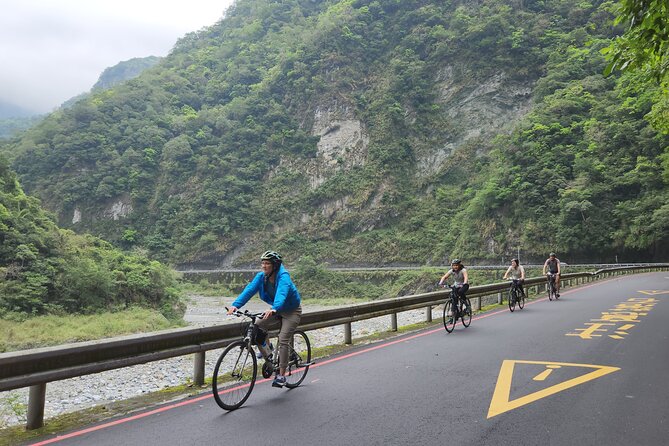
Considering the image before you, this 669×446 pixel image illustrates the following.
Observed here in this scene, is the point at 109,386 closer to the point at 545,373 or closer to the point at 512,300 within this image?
the point at 545,373

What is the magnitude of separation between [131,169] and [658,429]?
93.0 meters

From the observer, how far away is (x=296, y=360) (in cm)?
592

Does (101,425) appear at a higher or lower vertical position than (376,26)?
lower

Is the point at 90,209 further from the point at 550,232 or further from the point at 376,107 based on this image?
the point at 550,232

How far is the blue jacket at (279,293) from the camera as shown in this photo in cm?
519

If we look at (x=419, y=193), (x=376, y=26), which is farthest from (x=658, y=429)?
(x=376, y=26)

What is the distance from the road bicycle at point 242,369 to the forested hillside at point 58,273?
77.2 feet

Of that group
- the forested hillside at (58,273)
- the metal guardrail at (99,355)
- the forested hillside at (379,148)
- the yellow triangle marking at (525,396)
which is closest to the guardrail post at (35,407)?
the metal guardrail at (99,355)

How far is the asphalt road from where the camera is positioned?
13.1ft

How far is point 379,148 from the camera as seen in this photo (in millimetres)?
77312

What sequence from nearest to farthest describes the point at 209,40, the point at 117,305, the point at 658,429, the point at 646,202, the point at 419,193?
the point at 658,429 < the point at 117,305 < the point at 646,202 < the point at 419,193 < the point at 209,40

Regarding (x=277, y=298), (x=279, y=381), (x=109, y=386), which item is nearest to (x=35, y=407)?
(x=279, y=381)

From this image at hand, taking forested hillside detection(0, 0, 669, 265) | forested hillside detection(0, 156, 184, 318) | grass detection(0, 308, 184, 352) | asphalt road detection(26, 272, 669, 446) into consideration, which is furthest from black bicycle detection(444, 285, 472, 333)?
forested hillside detection(0, 0, 669, 265)

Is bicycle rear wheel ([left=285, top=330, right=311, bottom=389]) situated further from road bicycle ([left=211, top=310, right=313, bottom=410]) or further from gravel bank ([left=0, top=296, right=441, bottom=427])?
gravel bank ([left=0, top=296, right=441, bottom=427])
